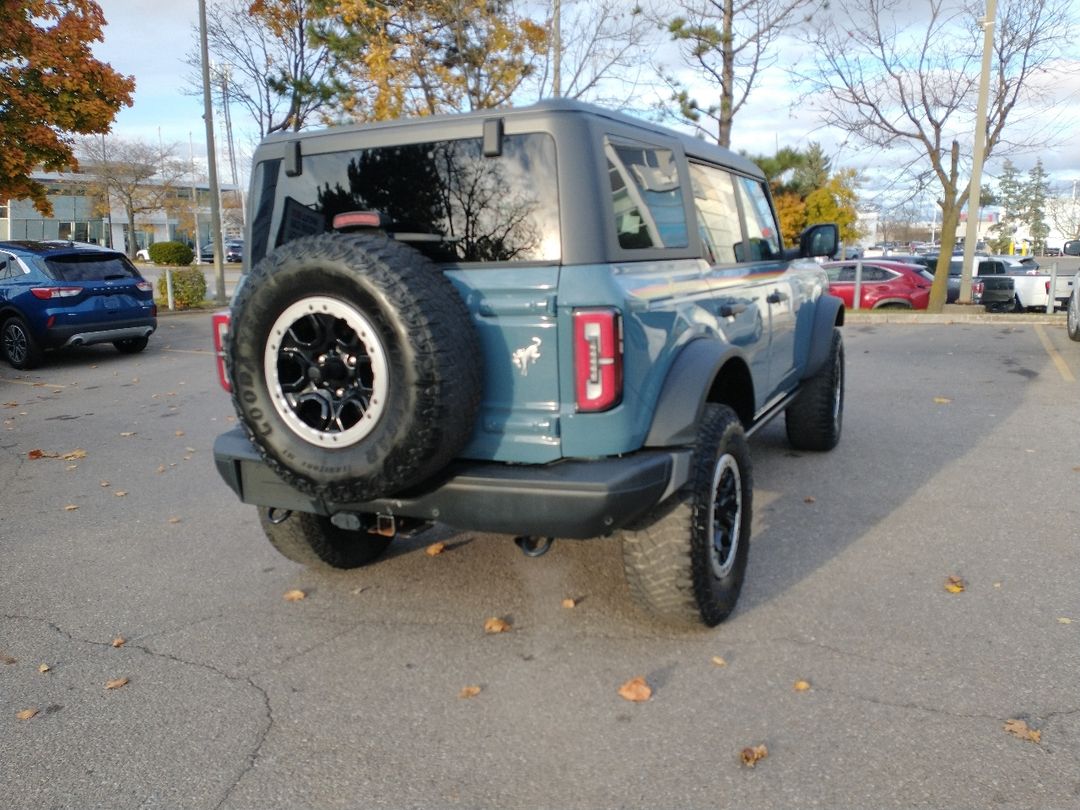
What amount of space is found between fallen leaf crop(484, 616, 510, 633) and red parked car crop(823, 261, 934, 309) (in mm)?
16502

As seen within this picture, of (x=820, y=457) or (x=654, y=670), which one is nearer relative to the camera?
(x=654, y=670)

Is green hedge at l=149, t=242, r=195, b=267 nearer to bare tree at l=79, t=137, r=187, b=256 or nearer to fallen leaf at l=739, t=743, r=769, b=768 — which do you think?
bare tree at l=79, t=137, r=187, b=256

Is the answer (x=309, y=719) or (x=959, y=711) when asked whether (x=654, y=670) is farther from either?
(x=309, y=719)

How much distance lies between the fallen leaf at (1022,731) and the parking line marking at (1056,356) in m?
8.09

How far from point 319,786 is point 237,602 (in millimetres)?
1617

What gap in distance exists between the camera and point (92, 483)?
20.4 feet

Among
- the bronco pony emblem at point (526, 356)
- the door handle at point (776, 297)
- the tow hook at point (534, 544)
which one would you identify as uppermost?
the door handle at point (776, 297)

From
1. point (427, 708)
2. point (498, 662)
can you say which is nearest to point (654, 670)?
point (498, 662)

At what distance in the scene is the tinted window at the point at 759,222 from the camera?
503 centimetres

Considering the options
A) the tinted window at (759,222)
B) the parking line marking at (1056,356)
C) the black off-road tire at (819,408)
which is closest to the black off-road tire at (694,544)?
the tinted window at (759,222)

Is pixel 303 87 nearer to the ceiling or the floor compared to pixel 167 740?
nearer to the ceiling

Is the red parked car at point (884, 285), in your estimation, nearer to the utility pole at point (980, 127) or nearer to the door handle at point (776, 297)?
the utility pole at point (980, 127)

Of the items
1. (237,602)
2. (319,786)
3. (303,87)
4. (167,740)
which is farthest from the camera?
(303,87)

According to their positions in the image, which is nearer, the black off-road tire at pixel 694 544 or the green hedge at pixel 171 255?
the black off-road tire at pixel 694 544
